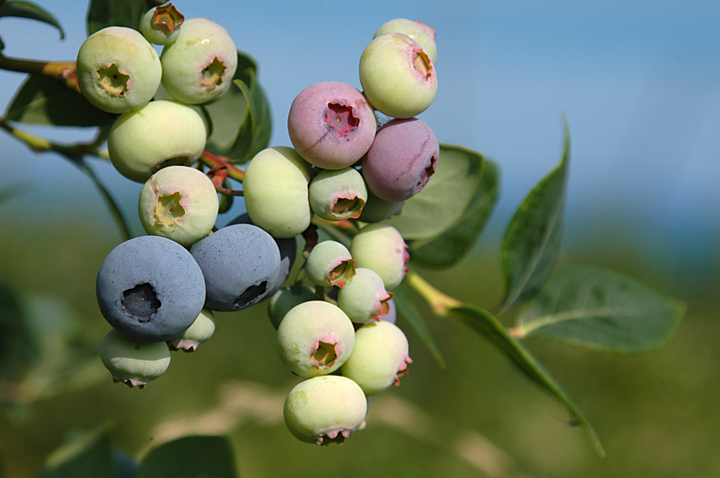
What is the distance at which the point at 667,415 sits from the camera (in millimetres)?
2303

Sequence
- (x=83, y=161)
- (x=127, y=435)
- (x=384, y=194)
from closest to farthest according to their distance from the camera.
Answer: (x=384, y=194)
(x=83, y=161)
(x=127, y=435)

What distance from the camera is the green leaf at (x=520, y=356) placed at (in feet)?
2.14

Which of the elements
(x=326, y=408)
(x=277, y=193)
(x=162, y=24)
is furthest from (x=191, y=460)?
(x=162, y=24)

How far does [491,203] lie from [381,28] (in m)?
0.46

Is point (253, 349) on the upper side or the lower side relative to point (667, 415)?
lower

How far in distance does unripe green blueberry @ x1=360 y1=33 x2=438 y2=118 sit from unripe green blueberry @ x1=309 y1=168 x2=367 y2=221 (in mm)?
75

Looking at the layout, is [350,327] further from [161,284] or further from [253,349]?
[253,349]

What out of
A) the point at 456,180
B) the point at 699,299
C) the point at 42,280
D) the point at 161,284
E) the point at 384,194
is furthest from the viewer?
the point at 699,299

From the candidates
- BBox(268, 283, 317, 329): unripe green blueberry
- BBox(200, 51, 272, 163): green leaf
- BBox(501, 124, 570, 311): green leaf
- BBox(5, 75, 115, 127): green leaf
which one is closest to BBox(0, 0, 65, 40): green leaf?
BBox(5, 75, 115, 127): green leaf

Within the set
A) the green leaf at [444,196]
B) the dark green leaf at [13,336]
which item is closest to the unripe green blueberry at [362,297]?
the green leaf at [444,196]

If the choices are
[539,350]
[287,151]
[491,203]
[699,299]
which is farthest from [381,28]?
[699,299]

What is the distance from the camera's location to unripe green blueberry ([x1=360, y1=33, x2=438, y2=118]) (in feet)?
1.65

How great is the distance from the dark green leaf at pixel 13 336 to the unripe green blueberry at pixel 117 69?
87 centimetres

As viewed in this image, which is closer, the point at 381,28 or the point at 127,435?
the point at 381,28
